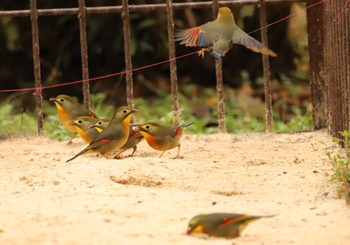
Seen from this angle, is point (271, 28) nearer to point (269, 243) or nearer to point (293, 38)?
point (293, 38)

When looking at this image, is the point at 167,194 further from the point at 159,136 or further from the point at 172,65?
the point at 172,65

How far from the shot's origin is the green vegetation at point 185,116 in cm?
954

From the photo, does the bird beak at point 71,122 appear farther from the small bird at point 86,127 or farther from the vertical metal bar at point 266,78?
the vertical metal bar at point 266,78

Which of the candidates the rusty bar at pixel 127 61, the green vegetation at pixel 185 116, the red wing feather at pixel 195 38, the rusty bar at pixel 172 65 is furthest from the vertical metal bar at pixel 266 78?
the red wing feather at pixel 195 38

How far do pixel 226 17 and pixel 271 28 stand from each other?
5824mm

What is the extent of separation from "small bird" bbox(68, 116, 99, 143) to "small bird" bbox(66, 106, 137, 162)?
382 mm

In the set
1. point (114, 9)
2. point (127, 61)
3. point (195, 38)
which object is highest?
point (114, 9)

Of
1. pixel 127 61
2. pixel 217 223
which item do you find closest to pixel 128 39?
pixel 127 61

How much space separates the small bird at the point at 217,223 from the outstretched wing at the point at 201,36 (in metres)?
2.20

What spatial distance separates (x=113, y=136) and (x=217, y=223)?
93.9 inches

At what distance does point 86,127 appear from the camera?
299 inches

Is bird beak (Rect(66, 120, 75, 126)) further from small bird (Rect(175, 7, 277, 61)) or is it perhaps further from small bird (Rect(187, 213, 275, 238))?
small bird (Rect(187, 213, 275, 238))

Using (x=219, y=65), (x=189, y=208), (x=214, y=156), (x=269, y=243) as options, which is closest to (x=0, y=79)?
(x=219, y=65)

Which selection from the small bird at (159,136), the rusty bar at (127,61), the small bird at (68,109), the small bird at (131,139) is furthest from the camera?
the rusty bar at (127,61)
